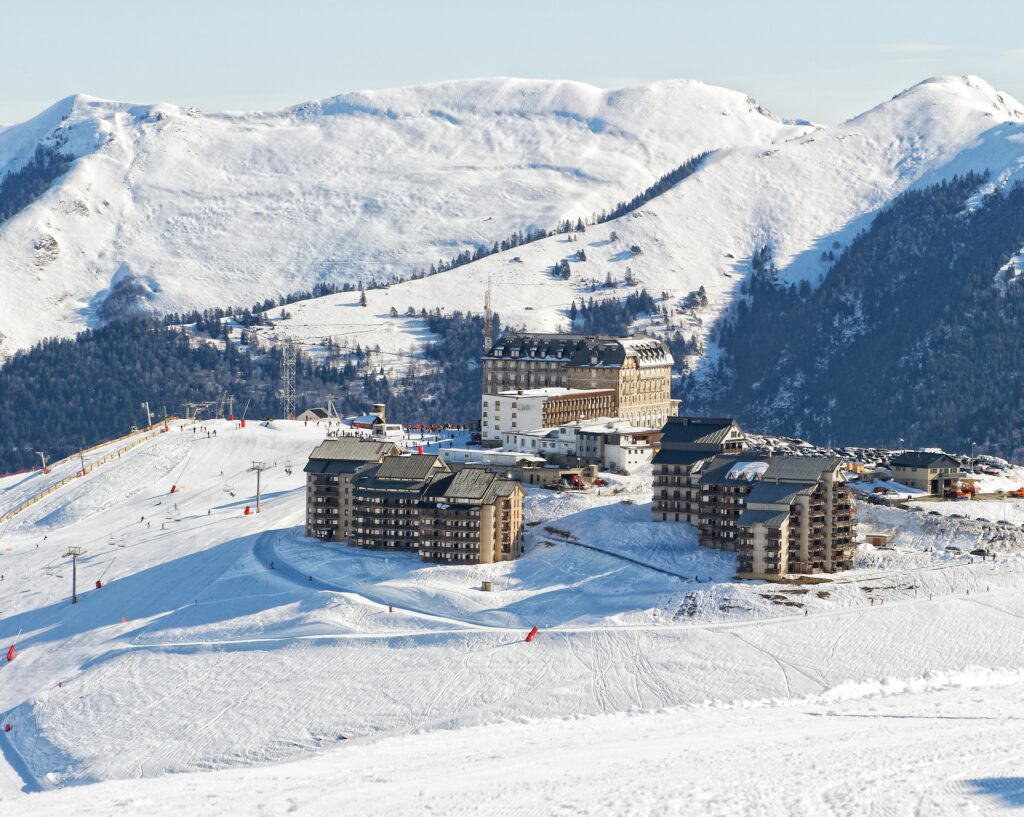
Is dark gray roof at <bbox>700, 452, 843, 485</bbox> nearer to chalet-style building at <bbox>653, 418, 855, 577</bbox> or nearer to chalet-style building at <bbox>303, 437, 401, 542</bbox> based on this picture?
chalet-style building at <bbox>653, 418, 855, 577</bbox>

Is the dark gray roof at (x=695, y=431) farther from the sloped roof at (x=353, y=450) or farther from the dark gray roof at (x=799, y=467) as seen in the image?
the sloped roof at (x=353, y=450)

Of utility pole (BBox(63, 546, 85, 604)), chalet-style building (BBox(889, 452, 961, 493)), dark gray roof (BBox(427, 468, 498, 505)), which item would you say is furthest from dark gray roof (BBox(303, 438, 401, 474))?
chalet-style building (BBox(889, 452, 961, 493))

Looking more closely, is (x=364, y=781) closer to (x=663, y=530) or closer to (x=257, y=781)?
(x=257, y=781)

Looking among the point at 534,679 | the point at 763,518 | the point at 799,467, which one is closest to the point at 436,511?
the point at 763,518

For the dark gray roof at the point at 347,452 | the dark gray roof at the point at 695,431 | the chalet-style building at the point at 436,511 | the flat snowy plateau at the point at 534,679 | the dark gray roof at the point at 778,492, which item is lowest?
the flat snowy plateau at the point at 534,679

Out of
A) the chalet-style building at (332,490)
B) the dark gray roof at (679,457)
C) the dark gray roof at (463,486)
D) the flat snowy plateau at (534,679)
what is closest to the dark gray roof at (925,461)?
the flat snowy plateau at (534,679)

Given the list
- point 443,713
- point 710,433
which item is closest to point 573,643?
point 443,713

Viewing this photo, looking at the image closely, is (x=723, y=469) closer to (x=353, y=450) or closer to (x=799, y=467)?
(x=799, y=467)
